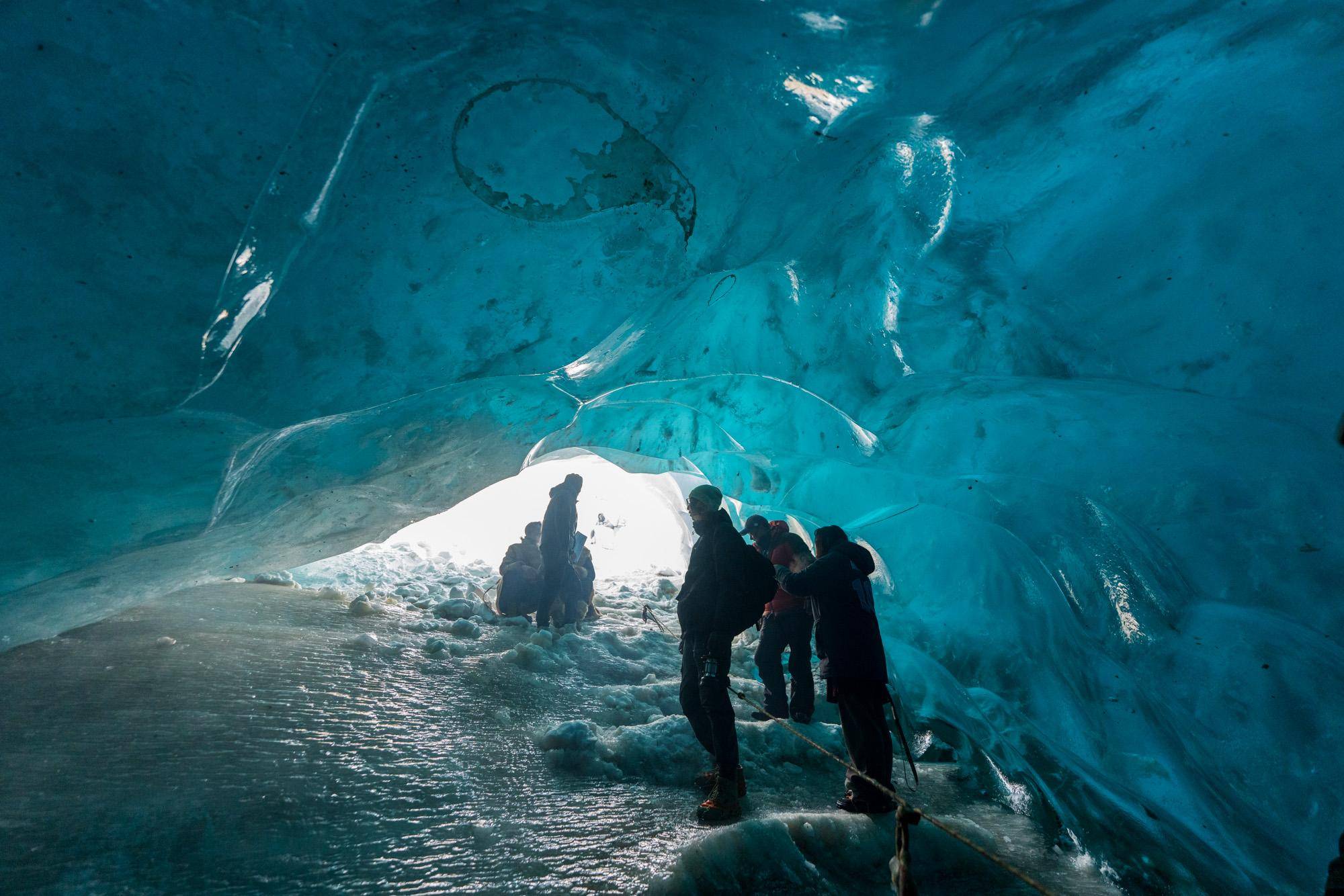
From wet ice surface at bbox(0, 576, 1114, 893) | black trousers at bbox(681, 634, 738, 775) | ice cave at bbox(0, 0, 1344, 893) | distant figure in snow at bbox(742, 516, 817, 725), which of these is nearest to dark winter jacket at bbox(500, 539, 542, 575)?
ice cave at bbox(0, 0, 1344, 893)

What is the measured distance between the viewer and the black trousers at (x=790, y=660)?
4.43m

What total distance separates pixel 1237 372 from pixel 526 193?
4703 mm

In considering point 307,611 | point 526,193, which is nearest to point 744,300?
point 526,193

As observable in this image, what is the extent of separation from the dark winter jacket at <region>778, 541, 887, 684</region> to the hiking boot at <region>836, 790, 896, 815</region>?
20.9 inches

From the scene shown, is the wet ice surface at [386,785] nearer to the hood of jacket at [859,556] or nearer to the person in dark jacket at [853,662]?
the person in dark jacket at [853,662]

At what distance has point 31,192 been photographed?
2.47m

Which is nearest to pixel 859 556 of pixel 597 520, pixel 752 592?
pixel 752 592

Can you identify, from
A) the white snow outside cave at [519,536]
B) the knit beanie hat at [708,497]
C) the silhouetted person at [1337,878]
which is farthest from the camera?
the white snow outside cave at [519,536]

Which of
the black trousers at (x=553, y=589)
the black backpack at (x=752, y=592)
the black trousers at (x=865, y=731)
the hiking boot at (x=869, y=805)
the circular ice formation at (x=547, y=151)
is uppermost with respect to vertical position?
the circular ice formation at (x=547, y=151)

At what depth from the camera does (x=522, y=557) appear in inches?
260

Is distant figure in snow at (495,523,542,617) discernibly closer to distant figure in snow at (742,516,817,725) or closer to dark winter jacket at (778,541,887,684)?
distant figure in snow at (742,516,817,725)

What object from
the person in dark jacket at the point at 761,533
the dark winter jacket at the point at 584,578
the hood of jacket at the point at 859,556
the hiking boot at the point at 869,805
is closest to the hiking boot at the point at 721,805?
the hiking boot at the point at 869,805

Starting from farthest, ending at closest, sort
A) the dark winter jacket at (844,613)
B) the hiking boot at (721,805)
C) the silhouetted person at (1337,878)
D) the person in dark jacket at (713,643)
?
the dark winter jacket at (844,613), the person in dark jacket at (713,643), the hiking boot at (721,805), the silhouetted person at (1337,878)

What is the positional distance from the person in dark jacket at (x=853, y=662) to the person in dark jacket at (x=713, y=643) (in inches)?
16.2
